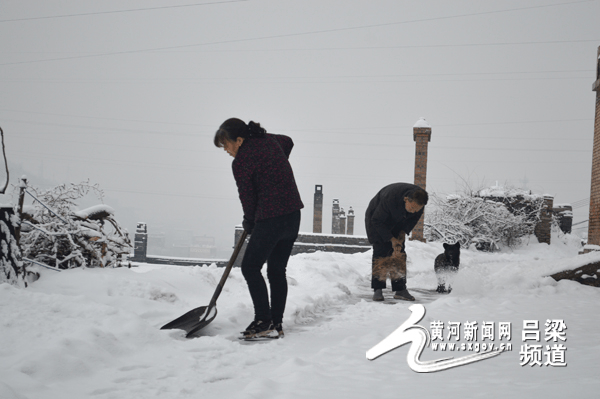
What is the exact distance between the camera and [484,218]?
16016mm

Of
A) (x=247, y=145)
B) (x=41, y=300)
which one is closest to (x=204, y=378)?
(x=41, y=300)

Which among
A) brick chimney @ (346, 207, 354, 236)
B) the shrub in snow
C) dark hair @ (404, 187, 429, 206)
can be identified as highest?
dark hair @ (404, 187, 429, 206)

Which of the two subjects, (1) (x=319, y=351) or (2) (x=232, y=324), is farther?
(2) (x=232, y=324)

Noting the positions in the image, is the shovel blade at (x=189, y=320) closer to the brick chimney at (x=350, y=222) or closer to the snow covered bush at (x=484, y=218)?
the snow covered bush at (x=484, y=218)

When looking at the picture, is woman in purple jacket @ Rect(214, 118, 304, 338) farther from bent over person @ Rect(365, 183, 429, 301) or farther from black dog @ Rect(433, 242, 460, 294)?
black dog @ Rect(433, 242, 460, 294)

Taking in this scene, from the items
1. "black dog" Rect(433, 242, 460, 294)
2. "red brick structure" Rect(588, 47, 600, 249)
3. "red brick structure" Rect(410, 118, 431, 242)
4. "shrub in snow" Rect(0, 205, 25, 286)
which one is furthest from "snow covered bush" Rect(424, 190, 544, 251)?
"shrub in snow" Rect(0, 205, 25, 286)

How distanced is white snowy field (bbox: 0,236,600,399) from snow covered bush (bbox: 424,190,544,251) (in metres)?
11.5

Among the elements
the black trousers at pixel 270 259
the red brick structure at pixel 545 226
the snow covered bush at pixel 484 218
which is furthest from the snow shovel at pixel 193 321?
the red brick structure at pixel 545 226

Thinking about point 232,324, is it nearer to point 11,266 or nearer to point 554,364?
point 11,266

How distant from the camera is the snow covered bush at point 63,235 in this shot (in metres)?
4.03

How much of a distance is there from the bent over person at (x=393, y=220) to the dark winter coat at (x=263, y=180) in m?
1.96

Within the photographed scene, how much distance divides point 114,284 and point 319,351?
200 centimetres

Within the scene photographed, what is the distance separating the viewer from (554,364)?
2.07m

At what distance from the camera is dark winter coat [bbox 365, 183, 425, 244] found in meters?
4.86
